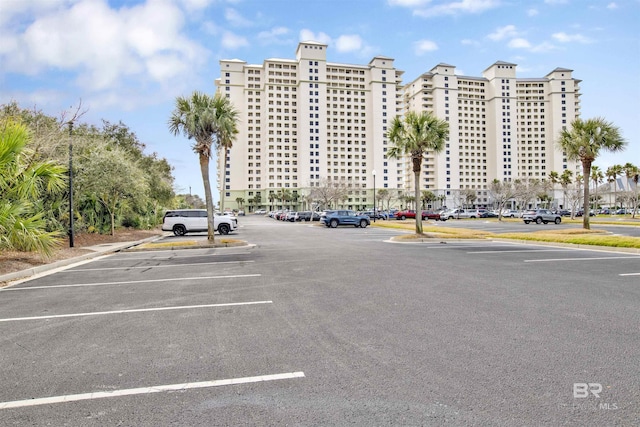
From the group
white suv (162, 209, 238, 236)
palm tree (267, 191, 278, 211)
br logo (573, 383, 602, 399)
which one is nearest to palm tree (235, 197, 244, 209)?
palm tree (267, 191, 278, 211)

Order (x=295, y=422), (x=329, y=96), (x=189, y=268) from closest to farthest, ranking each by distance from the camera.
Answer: (x=295, y=422) < (x=189, y=268) < (x=329, y=96)

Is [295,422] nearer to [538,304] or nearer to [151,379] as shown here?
[151,379]

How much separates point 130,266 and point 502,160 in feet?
524

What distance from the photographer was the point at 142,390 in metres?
3.57

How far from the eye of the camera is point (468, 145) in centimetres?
15450

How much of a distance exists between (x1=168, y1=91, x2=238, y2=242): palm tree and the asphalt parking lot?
428 inches

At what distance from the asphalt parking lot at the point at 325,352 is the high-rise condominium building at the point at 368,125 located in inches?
4774

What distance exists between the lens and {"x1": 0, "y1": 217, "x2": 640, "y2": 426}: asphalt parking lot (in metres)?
3.18

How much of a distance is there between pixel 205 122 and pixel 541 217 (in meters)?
38.5

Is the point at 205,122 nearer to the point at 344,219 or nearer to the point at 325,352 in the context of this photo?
the point at 325,352

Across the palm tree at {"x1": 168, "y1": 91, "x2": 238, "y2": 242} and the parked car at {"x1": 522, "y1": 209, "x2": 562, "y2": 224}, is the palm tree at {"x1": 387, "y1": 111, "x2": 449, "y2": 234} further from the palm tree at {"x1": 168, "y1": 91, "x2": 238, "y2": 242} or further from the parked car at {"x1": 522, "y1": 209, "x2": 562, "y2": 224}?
the parked car at {"x1": 522, "y1": 209, "x2": 562, "y2": 224}

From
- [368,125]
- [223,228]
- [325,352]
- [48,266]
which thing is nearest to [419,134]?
[223,228]

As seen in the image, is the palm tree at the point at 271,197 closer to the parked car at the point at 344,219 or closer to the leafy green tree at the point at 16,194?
the parked car at the point at 344,219

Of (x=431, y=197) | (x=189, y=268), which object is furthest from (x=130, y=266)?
(x=431, y=197)
